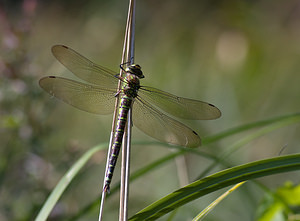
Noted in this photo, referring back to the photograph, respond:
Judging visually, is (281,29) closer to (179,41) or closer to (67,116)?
(179,41)

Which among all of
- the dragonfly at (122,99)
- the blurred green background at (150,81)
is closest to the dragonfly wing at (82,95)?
the dragonfly at (122,99)

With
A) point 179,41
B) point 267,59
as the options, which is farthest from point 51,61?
point 267,59

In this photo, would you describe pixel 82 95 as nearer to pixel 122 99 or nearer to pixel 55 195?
pixel 122 99

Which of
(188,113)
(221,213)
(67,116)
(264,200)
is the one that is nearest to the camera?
(264,200)

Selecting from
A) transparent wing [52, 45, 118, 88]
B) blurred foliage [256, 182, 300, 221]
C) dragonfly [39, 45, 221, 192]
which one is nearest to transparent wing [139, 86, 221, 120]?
dragonfly [39, 45, 221, 192]

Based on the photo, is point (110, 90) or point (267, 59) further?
point (267, 59)

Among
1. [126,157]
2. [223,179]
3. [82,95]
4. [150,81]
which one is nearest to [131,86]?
[82,95]

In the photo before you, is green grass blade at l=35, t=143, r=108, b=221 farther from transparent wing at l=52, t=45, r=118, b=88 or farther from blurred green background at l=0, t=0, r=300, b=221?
blurred green background at l=0, t=0, r=300, b=221
